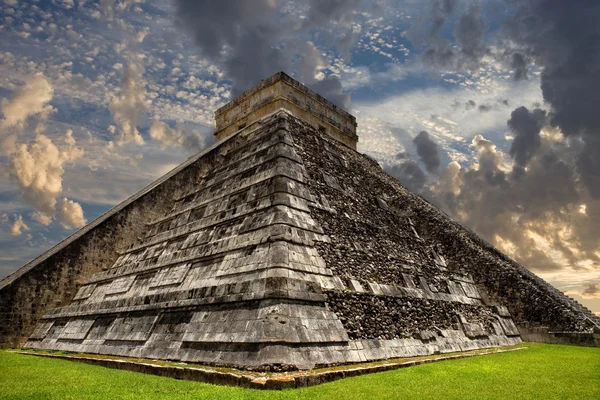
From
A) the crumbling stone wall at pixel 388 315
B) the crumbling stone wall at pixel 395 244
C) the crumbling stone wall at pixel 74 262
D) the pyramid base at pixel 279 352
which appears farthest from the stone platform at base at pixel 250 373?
the crumbling stone wall at pixel 74 262

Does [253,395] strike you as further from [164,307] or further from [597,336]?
[597,336]

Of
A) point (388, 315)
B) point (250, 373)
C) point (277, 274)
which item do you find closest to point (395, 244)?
point (388, 315)

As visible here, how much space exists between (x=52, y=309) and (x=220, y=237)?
6.86 metres

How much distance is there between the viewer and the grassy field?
5.91 metres

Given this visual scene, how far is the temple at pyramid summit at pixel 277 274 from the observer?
318 inches

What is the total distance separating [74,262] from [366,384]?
11310 millimetres

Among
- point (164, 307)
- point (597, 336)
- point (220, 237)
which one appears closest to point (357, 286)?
point (220, 237)

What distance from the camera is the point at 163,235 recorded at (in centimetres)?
1337

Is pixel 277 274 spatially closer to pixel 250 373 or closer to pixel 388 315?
pixel 250 373

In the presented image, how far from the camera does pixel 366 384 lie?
6.64 metres

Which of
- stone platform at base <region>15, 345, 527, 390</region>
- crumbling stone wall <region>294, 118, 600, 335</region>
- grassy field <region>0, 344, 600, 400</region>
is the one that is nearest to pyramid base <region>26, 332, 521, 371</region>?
stone platform at base <region>15, 345, 527, 390</region>

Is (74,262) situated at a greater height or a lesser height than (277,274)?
greater

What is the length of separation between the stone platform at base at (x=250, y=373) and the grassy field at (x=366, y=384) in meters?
0.18

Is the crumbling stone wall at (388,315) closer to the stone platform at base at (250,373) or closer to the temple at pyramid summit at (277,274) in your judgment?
the temple at pyramid summit at (277,274)
